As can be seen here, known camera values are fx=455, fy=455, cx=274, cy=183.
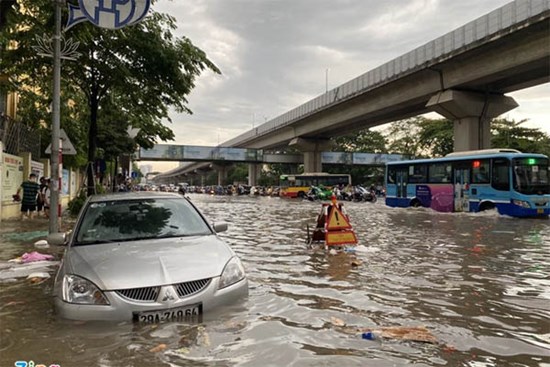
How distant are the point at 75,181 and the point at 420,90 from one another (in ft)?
78.4

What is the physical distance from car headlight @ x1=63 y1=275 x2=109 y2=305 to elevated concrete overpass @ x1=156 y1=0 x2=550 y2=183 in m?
22.2

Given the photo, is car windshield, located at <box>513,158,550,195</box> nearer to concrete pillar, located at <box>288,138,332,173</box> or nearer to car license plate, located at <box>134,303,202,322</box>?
car license plate, located at <box>134,303,202,322</box>

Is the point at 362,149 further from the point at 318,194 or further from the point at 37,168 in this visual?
the point at 37,168

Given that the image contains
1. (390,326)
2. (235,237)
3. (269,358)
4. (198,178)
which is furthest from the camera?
(198,178)

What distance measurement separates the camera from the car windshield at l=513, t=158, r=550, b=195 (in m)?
19.1

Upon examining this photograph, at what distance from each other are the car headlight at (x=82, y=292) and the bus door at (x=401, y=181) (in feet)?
78.2

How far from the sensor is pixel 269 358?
3762mm

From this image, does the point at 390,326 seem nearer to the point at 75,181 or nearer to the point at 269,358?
the point at 269,358

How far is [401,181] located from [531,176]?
8447 millimetres

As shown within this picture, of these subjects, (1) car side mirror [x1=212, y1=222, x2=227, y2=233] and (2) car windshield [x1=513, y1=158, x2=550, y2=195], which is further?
(2) car windshield [x1=513, y1=158, x2=550, y2=195]

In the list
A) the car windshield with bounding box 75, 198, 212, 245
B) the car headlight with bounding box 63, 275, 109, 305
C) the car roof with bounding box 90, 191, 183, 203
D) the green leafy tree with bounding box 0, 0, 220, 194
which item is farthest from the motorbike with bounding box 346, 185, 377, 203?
the car headlight with bounding box 63, 275, 109, 305

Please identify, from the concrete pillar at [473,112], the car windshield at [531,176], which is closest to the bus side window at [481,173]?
the car windshield at [531,176]

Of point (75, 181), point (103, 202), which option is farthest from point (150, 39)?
point (75, 181)

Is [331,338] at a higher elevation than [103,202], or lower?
lower
